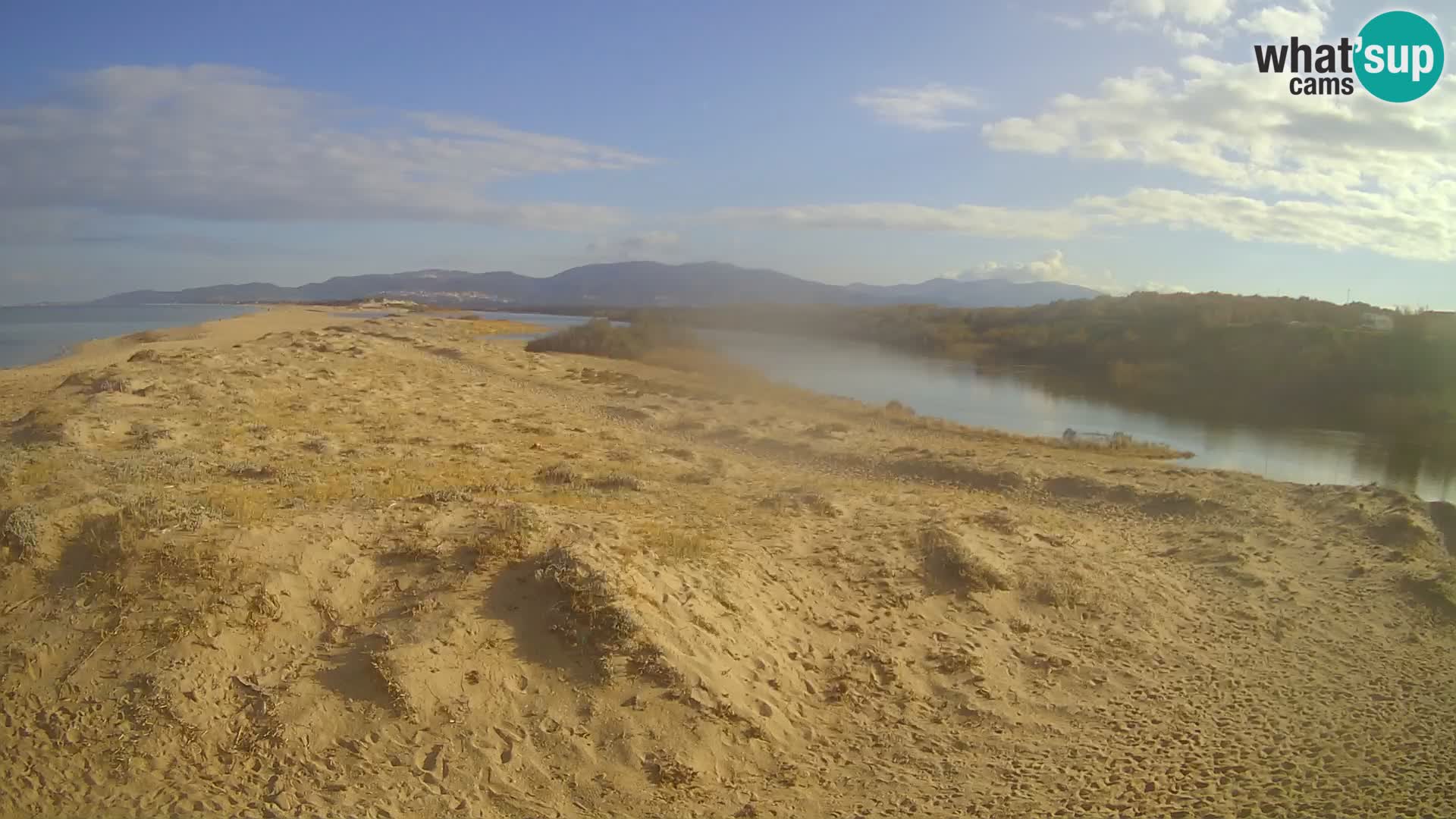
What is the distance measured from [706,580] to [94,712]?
436cm

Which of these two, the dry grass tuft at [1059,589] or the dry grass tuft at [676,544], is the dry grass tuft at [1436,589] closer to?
the dry grass tuft at [1059,589]

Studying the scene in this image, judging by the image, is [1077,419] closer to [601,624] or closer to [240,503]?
[601,624]

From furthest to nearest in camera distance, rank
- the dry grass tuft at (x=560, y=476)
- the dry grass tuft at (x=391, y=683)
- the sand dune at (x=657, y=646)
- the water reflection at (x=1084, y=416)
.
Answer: the water reflection at (x=1084, y=416)
the dry grass tuft at (x=560, y=476)
the dry grass tuft at (x=391, y=683)
the sand dune at (x=657, y=646)

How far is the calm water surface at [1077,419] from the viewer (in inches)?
741

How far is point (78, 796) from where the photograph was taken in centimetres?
475

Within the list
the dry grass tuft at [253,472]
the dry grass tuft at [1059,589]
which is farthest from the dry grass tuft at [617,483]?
the dry grass tuft at [1059,589]

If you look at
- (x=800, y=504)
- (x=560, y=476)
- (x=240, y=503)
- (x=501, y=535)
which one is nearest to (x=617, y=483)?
(x=560, y=476)

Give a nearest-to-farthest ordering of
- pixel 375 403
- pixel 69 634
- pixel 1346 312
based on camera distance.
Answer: pixel 69 634
pixel 375 403
pixel 1346 312

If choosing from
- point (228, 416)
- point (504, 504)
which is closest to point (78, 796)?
point (504, 504)

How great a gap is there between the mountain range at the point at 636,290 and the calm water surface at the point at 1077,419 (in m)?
1.93

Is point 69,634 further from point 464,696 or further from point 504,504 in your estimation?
point 504,504

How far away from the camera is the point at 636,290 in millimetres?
42812

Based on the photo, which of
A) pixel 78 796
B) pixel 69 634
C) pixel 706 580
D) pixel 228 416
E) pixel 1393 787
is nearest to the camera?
pixel 78 796

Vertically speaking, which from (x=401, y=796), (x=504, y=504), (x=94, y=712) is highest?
(x=504, y=504)
